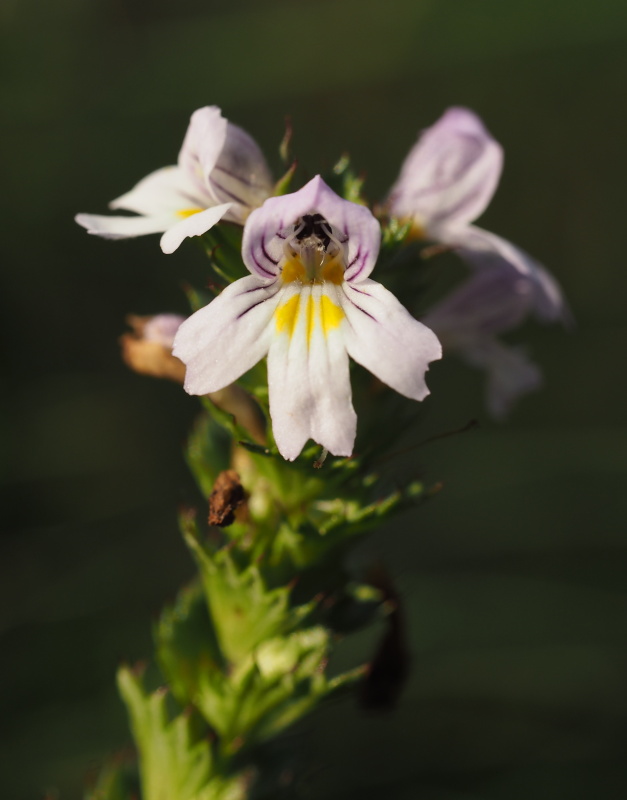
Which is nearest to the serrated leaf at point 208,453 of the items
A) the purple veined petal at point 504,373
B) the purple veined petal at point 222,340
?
the purple veined petal at point 222,340

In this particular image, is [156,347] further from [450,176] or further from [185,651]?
[450,176]

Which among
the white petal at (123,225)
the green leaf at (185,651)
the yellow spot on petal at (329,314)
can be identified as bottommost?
the green leaf at (185,651)

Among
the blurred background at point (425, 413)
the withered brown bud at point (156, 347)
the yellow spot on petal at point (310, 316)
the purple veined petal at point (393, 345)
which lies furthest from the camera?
the blurred background at point (425, 413)

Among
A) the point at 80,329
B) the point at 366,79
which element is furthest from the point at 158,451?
the point at 366,79

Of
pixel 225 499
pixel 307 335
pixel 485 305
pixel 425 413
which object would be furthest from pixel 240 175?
pixel 425 413

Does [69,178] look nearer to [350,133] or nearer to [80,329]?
[80,329]

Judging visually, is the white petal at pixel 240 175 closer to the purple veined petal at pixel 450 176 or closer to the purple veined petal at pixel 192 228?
the purple veined petal at pixel 192 228

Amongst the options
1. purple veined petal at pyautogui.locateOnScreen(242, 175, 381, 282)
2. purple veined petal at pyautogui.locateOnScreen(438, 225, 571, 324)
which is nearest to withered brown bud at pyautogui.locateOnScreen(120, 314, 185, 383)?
purple veined petal at pyautogui.locateOnScreen(242, 175, 381, 282)
